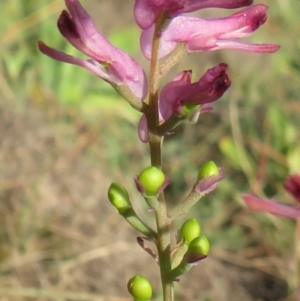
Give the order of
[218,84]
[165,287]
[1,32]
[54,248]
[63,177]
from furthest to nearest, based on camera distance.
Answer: [1,32] < [63,177] < [54,248] < [165,287] < [218,84]

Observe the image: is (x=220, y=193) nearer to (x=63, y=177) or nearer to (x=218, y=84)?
(x=63, y=177)

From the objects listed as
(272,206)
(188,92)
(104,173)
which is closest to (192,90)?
(188,92)

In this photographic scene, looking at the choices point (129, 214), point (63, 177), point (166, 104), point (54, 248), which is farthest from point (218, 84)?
point (63, 177)

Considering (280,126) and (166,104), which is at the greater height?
(166,104)

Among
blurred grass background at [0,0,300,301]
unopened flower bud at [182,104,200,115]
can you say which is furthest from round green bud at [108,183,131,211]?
blurred grass background at [0,0,300,301]

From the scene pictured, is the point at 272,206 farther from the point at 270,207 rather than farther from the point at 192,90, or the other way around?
the point at 192,90

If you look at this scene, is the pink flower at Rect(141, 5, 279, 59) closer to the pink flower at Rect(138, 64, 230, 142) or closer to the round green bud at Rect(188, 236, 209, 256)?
the pink flower at Rect(138, 64, 230, 142)
